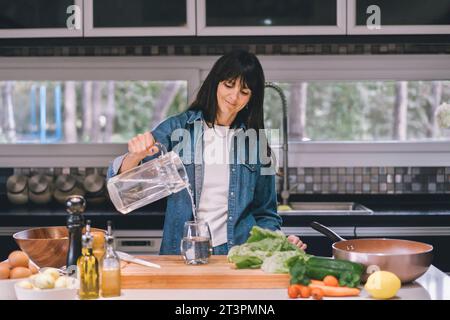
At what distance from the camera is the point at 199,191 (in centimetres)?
294

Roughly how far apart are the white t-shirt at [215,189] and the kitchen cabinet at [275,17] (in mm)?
1216

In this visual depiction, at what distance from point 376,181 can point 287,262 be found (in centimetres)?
233

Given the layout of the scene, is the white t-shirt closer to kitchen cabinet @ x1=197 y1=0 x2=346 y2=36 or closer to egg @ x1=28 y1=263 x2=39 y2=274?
egg @ x1=28 y1=263 x2=39 y2=274

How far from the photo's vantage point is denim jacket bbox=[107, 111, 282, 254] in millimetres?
2926

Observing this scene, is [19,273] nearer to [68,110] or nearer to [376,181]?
[68,110]

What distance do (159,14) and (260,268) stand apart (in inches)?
82.9

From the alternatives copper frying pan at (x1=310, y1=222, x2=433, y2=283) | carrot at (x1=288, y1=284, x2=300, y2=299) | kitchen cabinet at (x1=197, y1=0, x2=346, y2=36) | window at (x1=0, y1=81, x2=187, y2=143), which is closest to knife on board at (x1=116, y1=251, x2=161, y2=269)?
carrot at (x1=288, y1=284, x2=300, y2=299)

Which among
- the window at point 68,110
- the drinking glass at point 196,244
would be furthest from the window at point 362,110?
the drinking glass at point 196,244

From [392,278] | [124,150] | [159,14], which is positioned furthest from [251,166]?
[124,150]

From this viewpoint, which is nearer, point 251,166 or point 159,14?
point 251,166

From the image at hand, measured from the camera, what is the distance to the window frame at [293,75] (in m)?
4.50

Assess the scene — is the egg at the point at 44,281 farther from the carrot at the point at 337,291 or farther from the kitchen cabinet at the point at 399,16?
the kitchen cabinet at the point at 399,16

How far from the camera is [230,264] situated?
2459 mm
